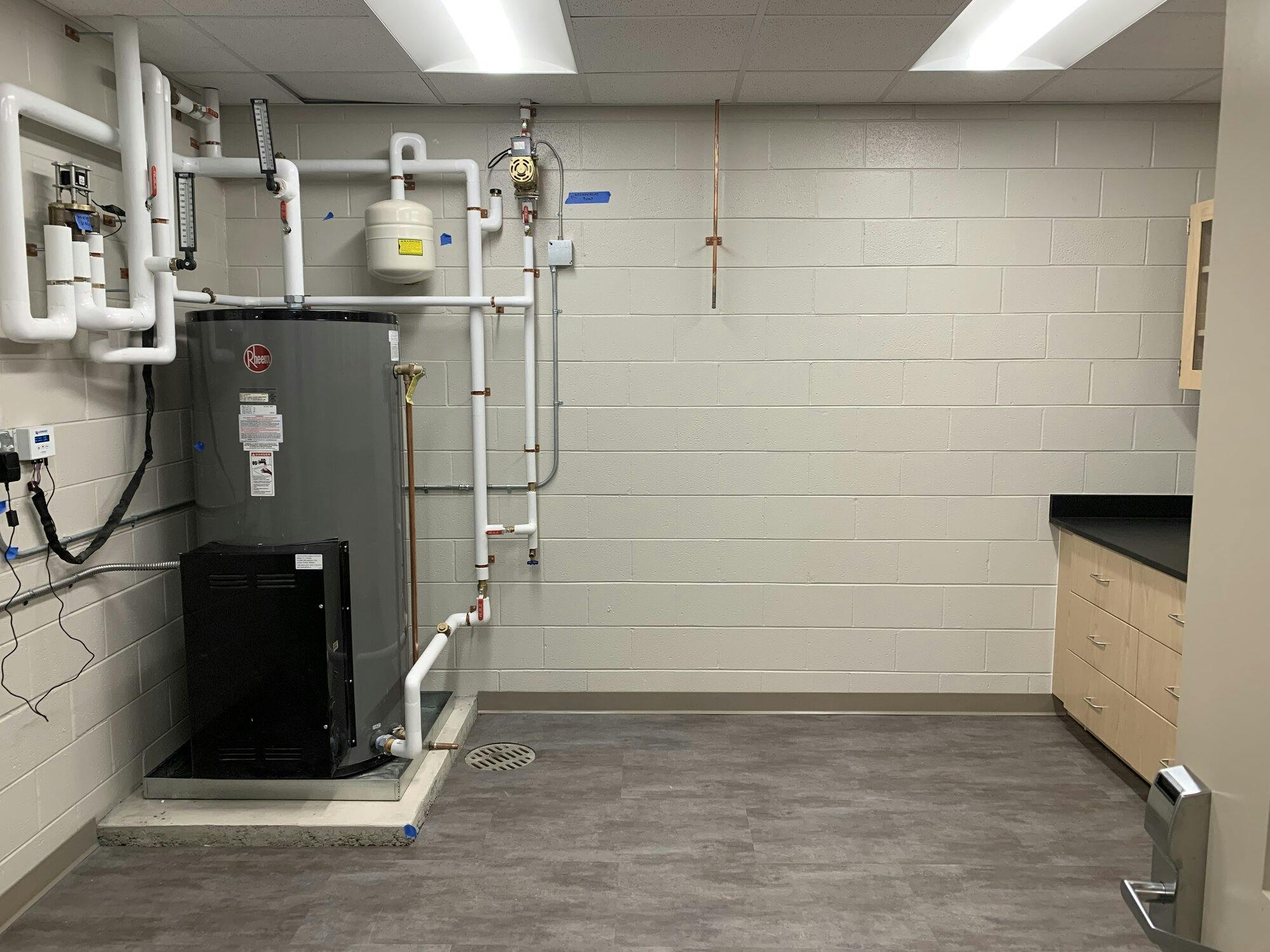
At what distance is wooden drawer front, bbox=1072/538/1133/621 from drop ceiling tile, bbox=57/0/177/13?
3.65 meters

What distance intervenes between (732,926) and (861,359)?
7.61ft

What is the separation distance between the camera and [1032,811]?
125 inches

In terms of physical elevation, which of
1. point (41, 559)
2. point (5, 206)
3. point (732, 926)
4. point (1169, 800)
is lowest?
point (732, 926)

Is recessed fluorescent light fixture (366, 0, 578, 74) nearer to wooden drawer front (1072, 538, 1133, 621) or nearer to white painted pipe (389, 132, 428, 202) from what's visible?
white painted pipe (389, 132, 428, 202)

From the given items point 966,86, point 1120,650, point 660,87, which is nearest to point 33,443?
point 660,87

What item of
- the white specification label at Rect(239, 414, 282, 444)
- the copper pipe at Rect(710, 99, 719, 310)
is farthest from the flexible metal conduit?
the copper pipe at Rect(710, 99, 719, 310)

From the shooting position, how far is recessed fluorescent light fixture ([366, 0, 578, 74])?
2.90 metres

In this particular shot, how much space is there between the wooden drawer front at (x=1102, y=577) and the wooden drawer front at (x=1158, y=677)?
0.18 meters

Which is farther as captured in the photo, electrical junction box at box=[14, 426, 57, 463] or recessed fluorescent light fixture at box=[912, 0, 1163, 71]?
recessed fluorescent light fixture at box=[912, 0, 1163, 71]

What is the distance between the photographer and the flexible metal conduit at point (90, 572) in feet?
8.46

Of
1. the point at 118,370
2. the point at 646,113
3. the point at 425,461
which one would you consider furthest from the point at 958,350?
the point at 118,370

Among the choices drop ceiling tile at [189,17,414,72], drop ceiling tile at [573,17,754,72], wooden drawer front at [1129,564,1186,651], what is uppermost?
drop ceiling tile at [573,17,754,72]

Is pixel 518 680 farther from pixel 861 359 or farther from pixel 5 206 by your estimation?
pixel 5 206

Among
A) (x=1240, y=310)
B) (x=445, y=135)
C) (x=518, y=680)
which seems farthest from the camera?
(x=518, y=680)
